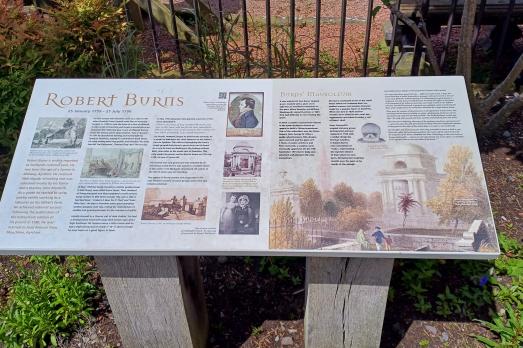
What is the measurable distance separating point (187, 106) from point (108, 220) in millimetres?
561

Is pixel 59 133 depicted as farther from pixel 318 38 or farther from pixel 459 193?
pixel 318 38

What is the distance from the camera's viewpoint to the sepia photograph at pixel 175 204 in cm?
172

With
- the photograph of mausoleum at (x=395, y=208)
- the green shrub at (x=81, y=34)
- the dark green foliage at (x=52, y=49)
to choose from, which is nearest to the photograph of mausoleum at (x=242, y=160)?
the photograph of mausoleum at (x=395, y=208)

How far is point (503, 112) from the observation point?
331cm

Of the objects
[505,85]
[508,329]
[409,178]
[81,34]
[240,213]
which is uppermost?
[81,34]

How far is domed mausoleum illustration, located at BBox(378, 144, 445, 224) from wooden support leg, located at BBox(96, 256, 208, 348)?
87cm

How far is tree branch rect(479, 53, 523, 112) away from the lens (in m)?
3.04

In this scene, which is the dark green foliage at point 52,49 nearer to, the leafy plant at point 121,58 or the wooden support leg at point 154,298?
the leafy plant at point 121,58

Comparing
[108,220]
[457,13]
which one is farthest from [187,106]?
[457,13]

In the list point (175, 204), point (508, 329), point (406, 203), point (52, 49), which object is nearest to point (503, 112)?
point (508, 329)

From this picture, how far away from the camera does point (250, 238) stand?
65.9 inches

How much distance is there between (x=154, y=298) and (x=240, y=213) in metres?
0.62

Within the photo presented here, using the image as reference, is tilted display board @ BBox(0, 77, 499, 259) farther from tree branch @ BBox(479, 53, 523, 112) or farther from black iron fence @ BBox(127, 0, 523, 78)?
black iron fence @ BBox(127, 0, 523, 78)

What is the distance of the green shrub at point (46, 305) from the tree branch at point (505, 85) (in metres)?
2.84
